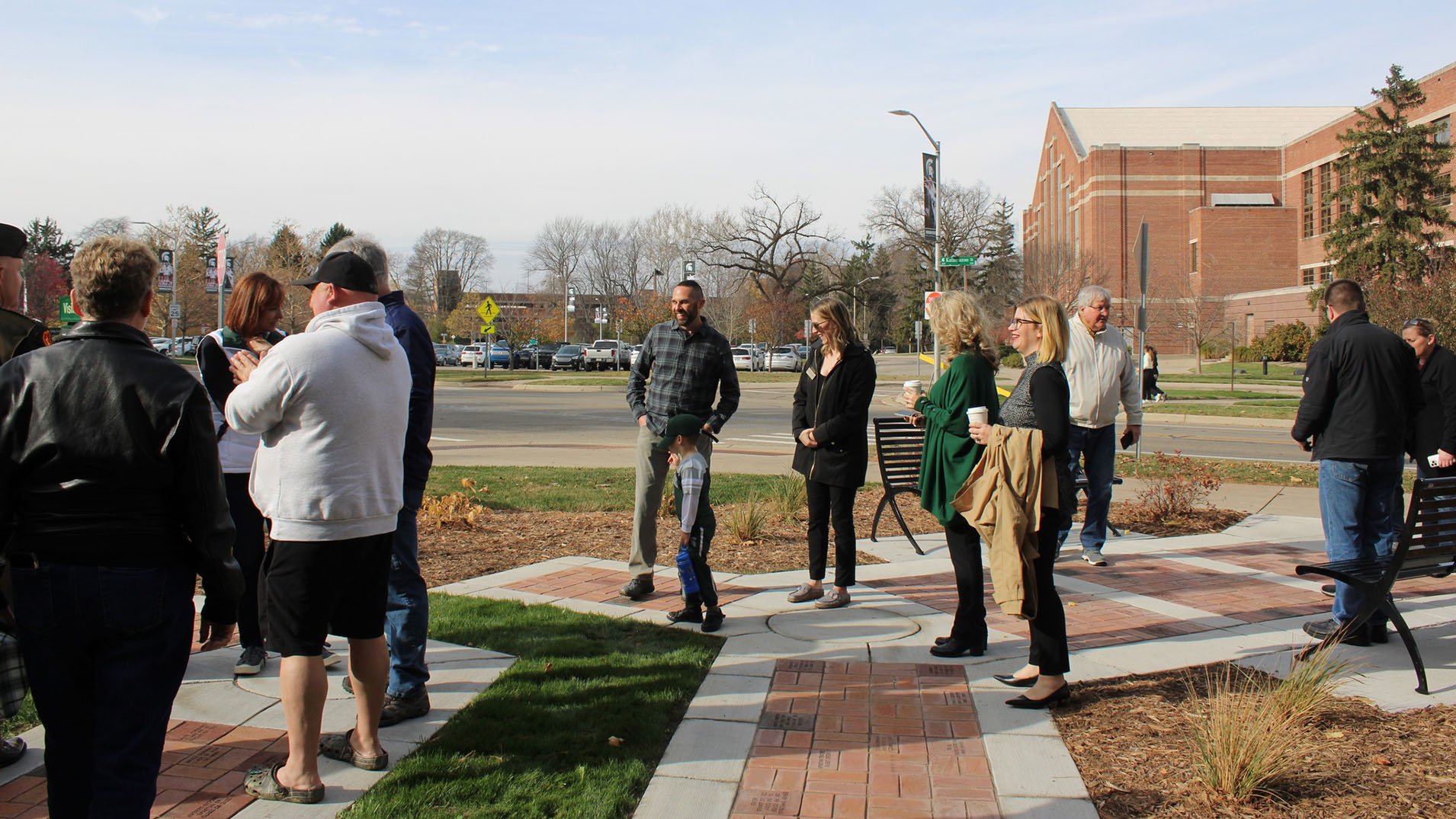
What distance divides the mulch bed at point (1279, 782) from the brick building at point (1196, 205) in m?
56.1

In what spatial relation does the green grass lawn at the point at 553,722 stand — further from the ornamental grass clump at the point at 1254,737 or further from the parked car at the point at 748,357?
the parked car at the point at 748,357

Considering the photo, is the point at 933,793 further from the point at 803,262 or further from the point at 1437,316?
the point at 803,262

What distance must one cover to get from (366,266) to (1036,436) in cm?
289

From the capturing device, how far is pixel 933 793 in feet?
12.1

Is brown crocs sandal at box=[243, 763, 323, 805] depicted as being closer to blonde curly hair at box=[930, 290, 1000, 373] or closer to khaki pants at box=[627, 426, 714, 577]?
khaki pants at box=[627, 426, 714, 577]

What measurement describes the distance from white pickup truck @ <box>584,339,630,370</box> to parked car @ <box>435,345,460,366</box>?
15069 mm

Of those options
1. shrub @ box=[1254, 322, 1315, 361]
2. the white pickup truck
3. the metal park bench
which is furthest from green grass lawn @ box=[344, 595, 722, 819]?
shrub @ box=[1254, 322, 1315, 361]

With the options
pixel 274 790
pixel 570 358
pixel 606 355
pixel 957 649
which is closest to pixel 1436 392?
pixel 957 649

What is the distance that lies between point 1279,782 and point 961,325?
248cm

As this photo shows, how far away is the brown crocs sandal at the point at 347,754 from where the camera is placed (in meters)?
3.82

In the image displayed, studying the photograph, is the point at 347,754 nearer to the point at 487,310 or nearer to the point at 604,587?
the point at 604,587

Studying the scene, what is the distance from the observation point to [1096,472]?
25.3ft

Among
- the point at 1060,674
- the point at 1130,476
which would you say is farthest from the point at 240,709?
the point at 1130,476

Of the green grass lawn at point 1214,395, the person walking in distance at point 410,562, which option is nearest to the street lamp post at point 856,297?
the green grass lawn at point 1214,395
